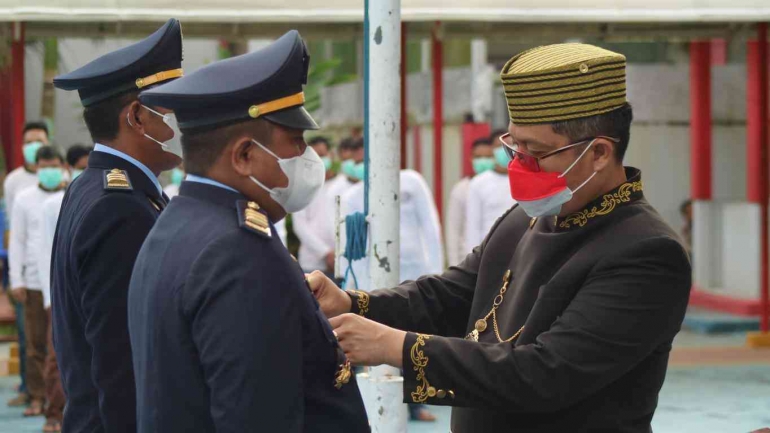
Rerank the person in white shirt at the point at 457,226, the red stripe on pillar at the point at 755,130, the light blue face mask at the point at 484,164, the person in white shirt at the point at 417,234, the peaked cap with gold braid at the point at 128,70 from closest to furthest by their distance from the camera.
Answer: the peaked cap with gold braid at the point at 128,70, the person in white shirt at the point at 417,234, the person in white shirt at the point at 457,226, the light blue face mask at the point at 484,164, the red stripe on pillar at the point at 755,130

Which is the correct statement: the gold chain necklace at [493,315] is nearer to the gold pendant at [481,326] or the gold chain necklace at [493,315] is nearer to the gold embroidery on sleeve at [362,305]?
the gold pendant at [481,326]

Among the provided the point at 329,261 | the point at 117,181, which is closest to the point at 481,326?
the point at 117,181

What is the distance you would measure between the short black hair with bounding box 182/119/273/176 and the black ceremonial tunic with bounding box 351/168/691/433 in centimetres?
62

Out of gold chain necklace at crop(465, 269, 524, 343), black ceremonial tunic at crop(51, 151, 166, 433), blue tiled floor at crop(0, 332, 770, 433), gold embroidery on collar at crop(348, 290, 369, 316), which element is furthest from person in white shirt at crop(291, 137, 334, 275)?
gold chain necklace at crop(465, 269, 524, 343)

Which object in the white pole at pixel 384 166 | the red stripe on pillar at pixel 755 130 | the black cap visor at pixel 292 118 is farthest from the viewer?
the red stripe on pillar at pixel 755 130

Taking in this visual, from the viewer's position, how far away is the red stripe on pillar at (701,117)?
1180 cm

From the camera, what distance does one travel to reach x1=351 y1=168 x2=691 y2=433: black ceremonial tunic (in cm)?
262

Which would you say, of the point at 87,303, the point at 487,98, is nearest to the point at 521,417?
the point at 87,303

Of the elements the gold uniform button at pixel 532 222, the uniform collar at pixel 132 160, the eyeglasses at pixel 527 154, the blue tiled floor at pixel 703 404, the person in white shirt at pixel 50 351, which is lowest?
the blue tiled floor at pixel 703 404

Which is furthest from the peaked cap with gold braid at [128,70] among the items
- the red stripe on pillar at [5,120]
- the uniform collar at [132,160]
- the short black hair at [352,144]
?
the red stripe on pillar at [5,120]

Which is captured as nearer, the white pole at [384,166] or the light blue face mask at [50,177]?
the white pole at [384,166]

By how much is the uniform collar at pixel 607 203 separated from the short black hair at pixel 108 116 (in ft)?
4.33

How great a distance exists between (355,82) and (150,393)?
1611 centimetres

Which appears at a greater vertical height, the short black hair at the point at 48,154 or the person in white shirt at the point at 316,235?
the short black hair at the point at 48,154
